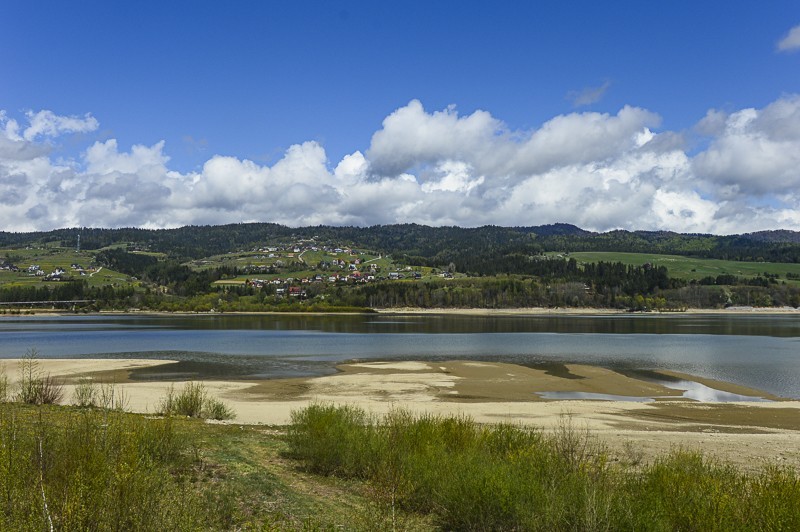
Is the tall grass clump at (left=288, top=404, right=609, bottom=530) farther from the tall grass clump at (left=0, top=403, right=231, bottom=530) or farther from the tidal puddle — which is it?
the tidal puddle

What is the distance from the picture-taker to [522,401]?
2972 centimetres

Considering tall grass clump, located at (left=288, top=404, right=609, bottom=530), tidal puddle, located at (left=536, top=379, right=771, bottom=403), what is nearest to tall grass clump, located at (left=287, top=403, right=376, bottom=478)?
tall grass clump, located at (left=288, top=404, right=609, bottom=530)

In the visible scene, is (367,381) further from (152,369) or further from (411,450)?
(411,450)

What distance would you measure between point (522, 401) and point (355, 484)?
1961 centimetres

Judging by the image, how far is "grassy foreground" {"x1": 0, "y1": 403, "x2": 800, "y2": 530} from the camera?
21.2ft

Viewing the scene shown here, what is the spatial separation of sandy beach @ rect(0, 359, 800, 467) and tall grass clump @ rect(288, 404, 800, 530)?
4322mm

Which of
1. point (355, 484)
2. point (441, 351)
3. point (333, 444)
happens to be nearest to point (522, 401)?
point (333, 444)

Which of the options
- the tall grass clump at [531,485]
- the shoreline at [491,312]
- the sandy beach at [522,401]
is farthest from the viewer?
the shoreline at [491,312]

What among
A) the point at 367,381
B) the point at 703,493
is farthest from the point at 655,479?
the point at 367,381

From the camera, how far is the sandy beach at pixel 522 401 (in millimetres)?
18609

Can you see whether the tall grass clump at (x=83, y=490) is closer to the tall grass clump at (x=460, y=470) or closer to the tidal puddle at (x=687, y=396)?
the tall grass clump at (x=460, y=470)

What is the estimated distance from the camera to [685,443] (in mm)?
17766

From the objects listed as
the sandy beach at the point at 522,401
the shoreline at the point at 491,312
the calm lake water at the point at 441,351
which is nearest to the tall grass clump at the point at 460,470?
the sandy beach at the point at 522,401

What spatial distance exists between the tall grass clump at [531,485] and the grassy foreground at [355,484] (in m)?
0.03
